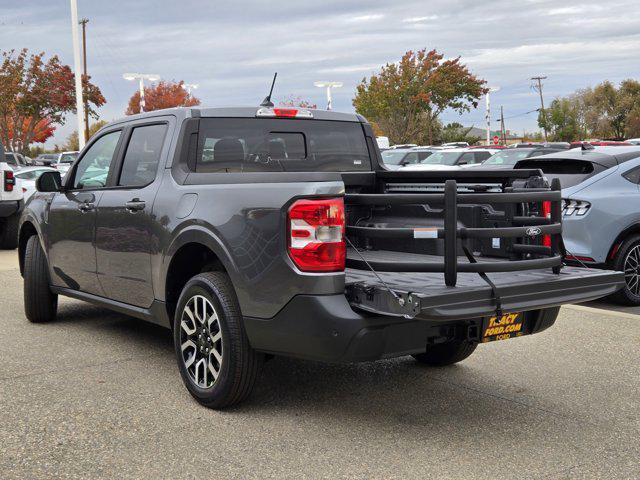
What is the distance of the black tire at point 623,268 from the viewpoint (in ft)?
27.4

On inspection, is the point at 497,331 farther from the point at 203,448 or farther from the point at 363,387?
the point at 203,448

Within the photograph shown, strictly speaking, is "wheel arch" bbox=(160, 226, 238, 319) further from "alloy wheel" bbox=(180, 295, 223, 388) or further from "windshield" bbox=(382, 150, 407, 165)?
"windshield" bbox=(382, 150, 407, 165)

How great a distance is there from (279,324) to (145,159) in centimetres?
208

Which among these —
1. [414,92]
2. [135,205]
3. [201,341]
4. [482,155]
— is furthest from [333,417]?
[414,92]

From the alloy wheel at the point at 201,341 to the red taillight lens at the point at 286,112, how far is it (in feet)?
4.99

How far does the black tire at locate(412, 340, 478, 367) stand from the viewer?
18.8 feet

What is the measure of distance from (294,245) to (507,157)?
1744 centimetres

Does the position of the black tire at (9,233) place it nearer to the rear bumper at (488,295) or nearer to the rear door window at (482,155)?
the rear bumper at (488,295)

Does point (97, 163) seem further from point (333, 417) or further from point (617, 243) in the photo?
point (617, 243)

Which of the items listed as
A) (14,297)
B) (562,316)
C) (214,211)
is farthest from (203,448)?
(14,297)

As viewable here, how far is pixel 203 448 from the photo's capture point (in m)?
4.25

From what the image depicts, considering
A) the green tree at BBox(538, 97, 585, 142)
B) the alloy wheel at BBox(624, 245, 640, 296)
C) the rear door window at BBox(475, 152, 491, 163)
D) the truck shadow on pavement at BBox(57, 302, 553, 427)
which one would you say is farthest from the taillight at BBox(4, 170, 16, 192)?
the green tree at BBox(538, 97, 585, 142)

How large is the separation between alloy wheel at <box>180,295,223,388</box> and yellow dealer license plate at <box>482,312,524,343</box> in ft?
5.02

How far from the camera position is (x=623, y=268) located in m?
8.34
